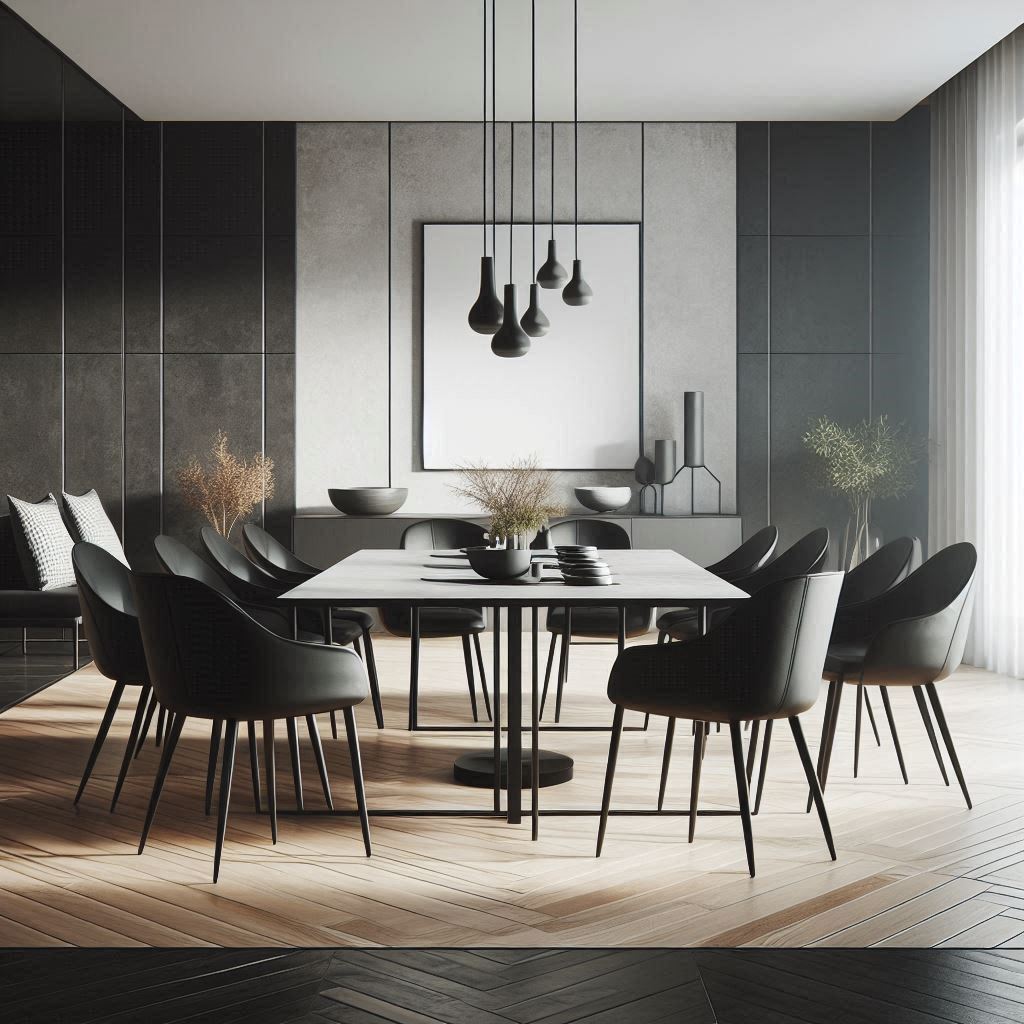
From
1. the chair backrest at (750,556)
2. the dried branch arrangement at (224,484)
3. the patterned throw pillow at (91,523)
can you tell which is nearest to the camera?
the chair backrest at (750,556)

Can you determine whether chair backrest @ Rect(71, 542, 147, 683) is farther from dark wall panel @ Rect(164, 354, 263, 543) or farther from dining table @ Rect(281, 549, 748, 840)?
dark wall panel @ Rect(164, 354, 263, 543)

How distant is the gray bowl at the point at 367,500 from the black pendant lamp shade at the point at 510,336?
3.21m

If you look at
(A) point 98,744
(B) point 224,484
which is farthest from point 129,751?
(B) point 224,484

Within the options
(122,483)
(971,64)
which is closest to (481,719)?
(122,483)

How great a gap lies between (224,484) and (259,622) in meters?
Result: 4.14

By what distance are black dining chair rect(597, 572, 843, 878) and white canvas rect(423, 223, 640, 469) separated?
487 centimetres

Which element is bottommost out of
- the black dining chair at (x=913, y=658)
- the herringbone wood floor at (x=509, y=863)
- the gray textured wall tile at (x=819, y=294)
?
the herringbone wood floor at (x=509, y=863)

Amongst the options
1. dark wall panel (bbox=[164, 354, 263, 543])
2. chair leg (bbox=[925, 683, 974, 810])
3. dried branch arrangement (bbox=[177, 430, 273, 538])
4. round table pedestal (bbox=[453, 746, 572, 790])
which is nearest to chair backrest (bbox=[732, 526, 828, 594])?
chair leg (bbox=[925, 683, 974, 810])

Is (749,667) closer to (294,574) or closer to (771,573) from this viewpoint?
(771,573)

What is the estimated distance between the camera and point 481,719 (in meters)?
5.16

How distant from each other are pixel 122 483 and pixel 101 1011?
606 cm

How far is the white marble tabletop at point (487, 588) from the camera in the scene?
3.32m

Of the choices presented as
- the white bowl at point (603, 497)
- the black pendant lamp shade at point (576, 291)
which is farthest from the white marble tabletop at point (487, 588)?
the white bowl at point (603, 497)

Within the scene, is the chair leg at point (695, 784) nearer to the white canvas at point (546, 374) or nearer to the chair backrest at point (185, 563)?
the chair backrest at point (185, 563)
